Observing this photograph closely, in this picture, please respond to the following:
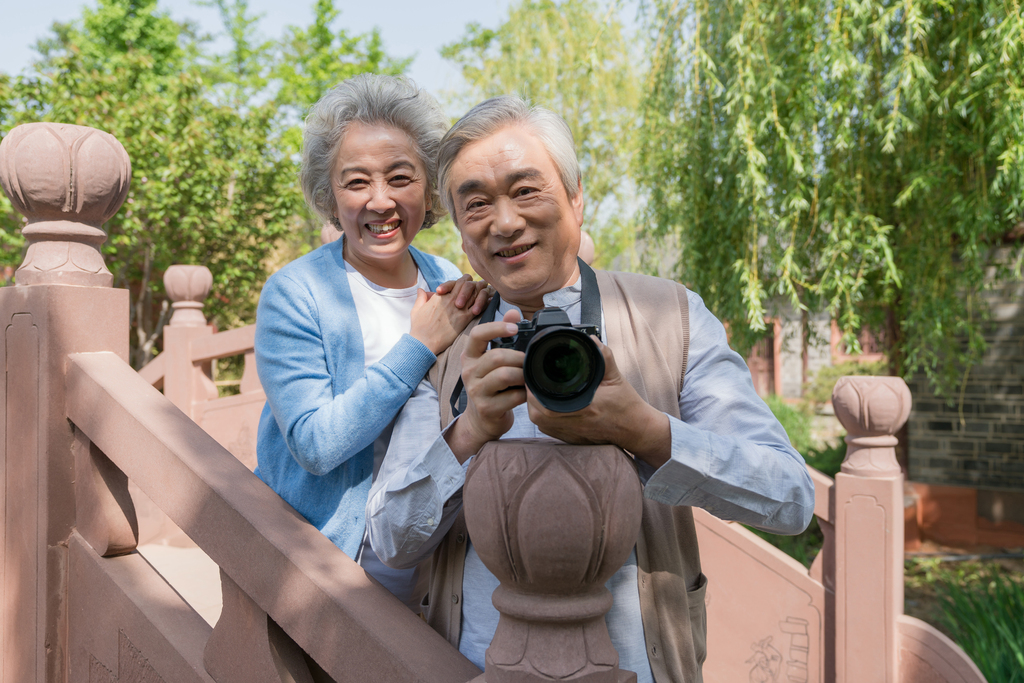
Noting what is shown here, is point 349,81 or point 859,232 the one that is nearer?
point 349,81

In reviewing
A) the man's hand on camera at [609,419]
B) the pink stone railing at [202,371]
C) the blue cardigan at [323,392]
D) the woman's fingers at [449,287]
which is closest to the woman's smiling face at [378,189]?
the blue cardigan at [323,392]

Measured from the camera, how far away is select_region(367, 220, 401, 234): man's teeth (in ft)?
5.33

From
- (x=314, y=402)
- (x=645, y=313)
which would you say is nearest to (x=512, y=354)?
(x=645, y=313)

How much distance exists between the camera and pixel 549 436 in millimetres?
1097

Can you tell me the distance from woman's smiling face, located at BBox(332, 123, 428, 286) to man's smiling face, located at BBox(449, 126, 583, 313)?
1.04ft

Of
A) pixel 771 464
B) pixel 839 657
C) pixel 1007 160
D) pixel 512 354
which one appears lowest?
pixel 839 657

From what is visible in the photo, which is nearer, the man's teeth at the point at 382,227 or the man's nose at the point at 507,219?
the man's nose at the point at 507,219

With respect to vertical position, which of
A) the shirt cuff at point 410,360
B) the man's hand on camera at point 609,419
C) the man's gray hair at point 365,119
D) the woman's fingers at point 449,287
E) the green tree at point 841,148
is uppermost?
the green tree at point 841,148

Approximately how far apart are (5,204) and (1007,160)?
10.5 m

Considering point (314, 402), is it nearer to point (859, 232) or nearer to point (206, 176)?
point (859, 232)

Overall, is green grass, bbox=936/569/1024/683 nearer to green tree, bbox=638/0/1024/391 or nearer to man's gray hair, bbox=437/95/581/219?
green tree, bbox=638/0/1024/391

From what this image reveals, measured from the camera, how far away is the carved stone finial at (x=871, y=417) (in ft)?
10.1

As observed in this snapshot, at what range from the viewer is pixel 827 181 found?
5.29 meters

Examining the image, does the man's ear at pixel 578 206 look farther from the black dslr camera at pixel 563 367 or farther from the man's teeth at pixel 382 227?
the black dslr camera at pixel 563 367
